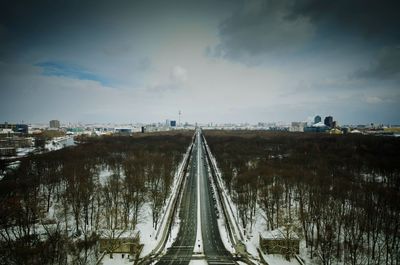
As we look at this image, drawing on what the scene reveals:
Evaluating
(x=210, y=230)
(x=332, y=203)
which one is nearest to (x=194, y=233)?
(x=210, y=230)

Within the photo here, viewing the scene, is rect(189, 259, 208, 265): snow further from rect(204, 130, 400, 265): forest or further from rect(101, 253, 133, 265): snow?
rect(204, 130, 400, 265): forest

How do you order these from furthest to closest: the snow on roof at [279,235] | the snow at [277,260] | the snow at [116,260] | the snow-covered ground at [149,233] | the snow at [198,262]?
the snow on roof at [279,235] → the snow-covered ground at [149,233] → the snow at [277,260] → the snow at [116,260] → the snow at [198,262]

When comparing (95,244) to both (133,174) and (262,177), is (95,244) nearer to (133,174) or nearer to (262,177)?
(133,174)

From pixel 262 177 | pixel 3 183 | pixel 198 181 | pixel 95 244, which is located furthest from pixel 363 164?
pixel 3 183

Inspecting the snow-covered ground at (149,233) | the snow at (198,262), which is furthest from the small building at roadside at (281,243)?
the snow-covered ground at (149,233)

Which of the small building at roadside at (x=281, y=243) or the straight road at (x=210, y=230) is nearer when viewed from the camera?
the straight road at (x=210, y=230)

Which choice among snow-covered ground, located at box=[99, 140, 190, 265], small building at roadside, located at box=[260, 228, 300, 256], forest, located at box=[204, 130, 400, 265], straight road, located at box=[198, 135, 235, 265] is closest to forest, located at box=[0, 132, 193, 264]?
snow-covered ground, located at box=[99, 140, 190, 265]

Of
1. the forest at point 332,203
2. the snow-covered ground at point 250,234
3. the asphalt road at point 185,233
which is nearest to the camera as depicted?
the forest at point 332,203

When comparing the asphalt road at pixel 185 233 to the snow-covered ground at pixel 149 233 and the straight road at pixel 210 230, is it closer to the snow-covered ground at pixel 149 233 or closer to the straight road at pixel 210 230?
the snow-covered ground at pixel 149 233

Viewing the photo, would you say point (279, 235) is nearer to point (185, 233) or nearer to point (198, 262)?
point (198, 262)
